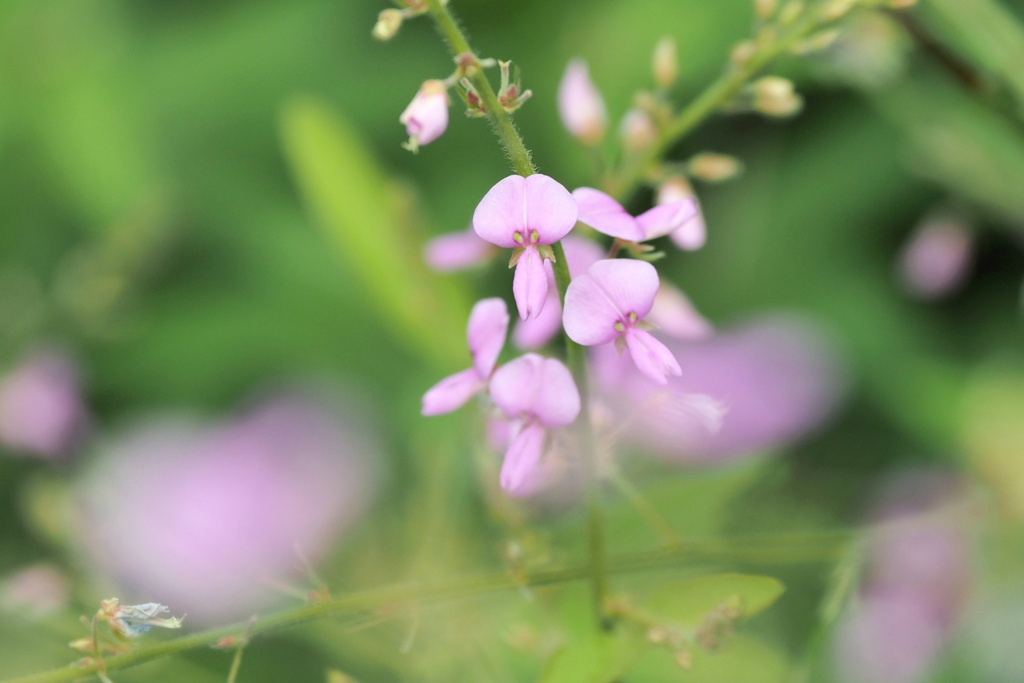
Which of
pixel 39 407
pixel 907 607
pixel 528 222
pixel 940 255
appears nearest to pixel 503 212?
pixel 528 222

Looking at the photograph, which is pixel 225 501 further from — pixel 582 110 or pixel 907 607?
pixel 907 607

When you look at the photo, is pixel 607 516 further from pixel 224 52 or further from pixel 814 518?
pixel 224 52

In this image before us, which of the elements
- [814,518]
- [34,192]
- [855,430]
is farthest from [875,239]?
[34,192]

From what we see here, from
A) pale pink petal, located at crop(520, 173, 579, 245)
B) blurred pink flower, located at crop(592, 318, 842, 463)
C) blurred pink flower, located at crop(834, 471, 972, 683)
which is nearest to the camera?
pale pink petal, located at crop(520, 173, 579, 245)

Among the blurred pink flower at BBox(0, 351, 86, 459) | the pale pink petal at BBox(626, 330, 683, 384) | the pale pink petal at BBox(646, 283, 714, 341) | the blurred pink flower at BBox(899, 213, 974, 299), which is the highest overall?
the pale pink petal at BBox(626, 330, 683, 384)

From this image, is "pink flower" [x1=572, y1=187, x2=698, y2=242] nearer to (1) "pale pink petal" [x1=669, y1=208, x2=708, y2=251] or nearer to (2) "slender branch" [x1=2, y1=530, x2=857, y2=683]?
(1) "pale pink petal" [x1=669, y1=208, x2=708, y2=251]

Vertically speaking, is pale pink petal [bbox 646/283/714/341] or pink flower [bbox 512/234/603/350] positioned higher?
pink flower [bbox 512/234/603/350]

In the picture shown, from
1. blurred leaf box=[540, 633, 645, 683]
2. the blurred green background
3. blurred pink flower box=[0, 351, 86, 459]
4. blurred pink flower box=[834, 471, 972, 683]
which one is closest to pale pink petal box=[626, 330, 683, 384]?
blurred leaf box=[540, 633, 645, 683]
